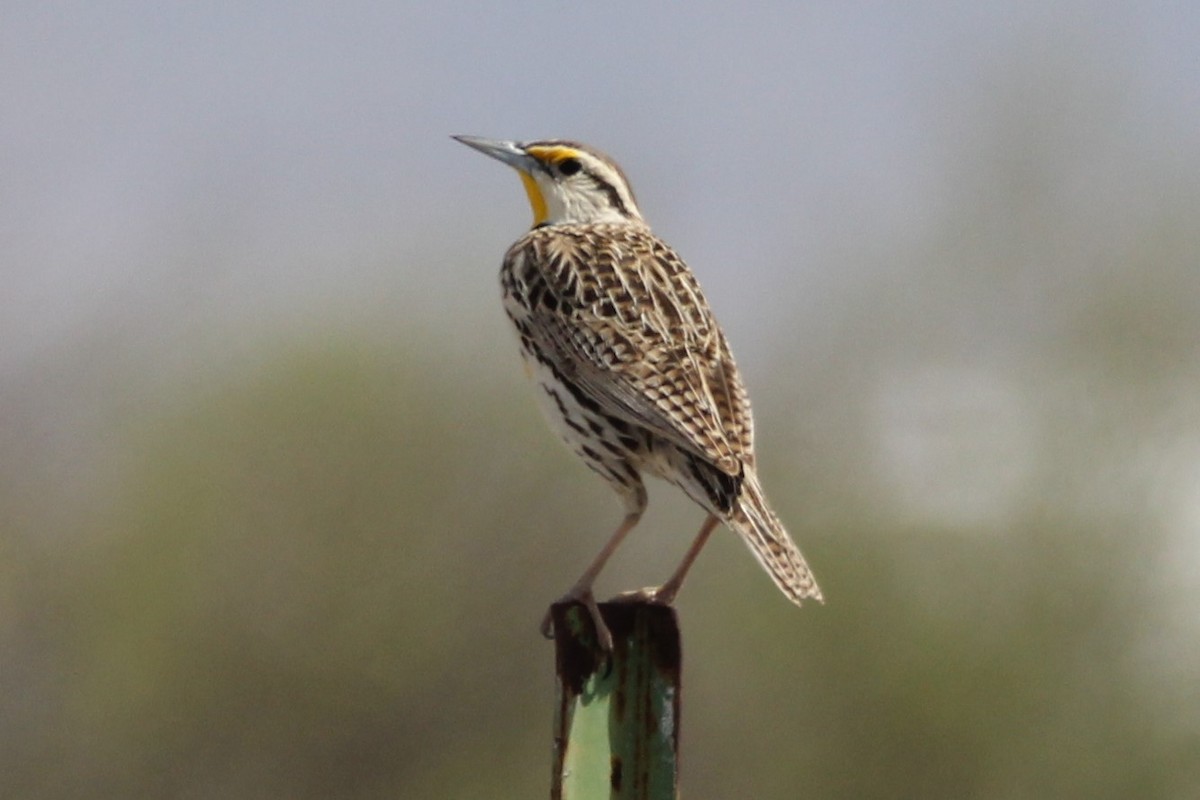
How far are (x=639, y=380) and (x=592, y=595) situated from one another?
588 mm

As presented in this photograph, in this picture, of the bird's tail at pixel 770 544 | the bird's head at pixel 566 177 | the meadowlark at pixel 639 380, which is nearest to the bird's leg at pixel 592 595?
the meadowlark at pixel 639 380

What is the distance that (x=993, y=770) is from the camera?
503 inches

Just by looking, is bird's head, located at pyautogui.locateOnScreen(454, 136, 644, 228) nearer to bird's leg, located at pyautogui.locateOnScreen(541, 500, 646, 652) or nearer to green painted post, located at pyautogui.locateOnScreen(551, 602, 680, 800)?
bird's leg, located at pyautogui.locateOnScreen(541, 500, 646, 652)

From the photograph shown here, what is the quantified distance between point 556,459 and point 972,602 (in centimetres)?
271

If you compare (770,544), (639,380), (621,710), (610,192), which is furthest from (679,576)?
(610,192)

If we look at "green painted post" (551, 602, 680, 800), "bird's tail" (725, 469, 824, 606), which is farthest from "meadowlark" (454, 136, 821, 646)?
"green painted post" (551, 602, 680, 800)

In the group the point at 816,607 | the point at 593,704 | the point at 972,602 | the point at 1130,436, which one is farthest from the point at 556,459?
the point at 593,704

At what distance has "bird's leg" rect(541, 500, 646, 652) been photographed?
3.05 m

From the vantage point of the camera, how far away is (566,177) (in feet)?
17.1

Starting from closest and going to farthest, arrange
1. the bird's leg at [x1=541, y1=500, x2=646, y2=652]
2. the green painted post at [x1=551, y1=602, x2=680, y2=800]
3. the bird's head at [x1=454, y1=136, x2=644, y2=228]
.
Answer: the green painted post at [x1=551, y1=602, x2=680, y2=800], the bird's leg at [x1=541, y1=500, x2=646, y2=652], the bird's head at [x1=454, y1=136, x2=644, y2=228]

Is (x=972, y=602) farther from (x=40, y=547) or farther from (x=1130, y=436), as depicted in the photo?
(x=40, y=547)

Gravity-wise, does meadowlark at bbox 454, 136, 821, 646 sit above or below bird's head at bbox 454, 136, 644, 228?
below

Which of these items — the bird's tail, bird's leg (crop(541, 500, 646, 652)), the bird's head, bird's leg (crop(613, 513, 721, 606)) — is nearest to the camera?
bird's leg (crop(541, 500, 646, 652))

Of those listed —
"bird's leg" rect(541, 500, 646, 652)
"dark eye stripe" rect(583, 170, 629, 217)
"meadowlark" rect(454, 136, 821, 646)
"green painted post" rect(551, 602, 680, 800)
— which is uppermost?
"dark eye stripe" rect(583, 170, 629, 217)
